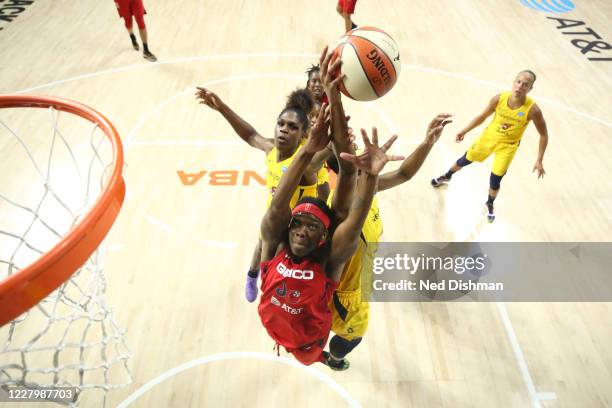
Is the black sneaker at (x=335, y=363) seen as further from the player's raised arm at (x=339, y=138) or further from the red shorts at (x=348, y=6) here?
the red shorts at (x=348, y=6)

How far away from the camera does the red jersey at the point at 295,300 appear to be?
75.9 inches

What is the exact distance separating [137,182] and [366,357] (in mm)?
2846

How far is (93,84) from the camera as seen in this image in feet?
18.9

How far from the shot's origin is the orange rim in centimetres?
146

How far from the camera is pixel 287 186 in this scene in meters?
1.92

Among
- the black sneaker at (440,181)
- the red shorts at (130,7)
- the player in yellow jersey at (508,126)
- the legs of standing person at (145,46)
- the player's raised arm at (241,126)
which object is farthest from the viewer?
the legs of standing person at (145,46)

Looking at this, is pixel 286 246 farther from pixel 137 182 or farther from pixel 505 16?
pixel 505 16

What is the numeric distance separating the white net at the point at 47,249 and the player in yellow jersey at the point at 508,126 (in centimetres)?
304

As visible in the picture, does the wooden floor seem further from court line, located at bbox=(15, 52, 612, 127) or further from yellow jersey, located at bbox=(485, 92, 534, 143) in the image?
yellow jersey, located at bbox=(485, 92, 534, 143)

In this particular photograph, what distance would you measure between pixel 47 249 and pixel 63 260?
1.12 metres

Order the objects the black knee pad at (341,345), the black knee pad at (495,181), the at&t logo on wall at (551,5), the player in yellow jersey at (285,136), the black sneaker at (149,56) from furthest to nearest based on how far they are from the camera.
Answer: the at&t logo on wall at (551,5) < the black sneaker at (149,56) < the black knee pad at (495,181) < the player in yellow jersey at (285,136) < the black knee pad at (341,345)

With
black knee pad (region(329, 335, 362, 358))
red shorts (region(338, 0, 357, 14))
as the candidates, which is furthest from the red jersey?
red shorts (region(338, 0, 357, 14))

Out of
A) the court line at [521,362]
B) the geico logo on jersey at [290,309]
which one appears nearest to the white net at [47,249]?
the geico logo on jersey at [290,309]

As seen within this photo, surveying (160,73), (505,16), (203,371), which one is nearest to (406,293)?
(203,371)
